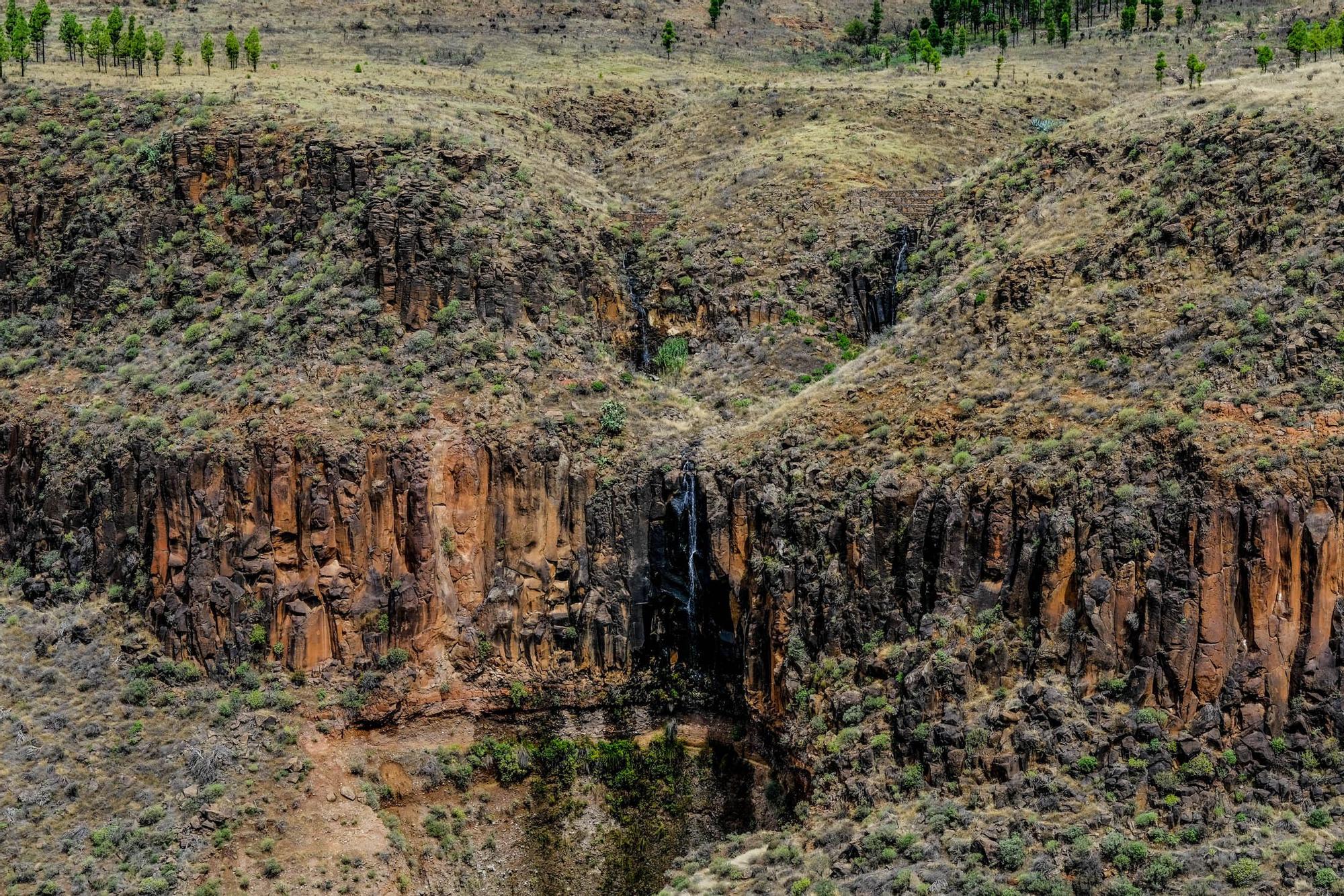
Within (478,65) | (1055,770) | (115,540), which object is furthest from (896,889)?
(478,65)

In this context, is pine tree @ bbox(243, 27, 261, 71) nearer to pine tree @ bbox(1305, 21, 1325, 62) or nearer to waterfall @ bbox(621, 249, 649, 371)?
waterfall @ bbox(621, 249, 649, 371)

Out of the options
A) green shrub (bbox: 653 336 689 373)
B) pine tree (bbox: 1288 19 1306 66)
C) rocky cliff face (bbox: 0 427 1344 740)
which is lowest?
rocky cliff face (bbox: 0 427 1344 740)

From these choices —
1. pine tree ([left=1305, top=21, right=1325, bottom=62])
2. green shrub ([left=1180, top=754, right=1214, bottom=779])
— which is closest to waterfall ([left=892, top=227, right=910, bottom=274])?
pine tree ([left=1305, top=21, right=1325, bottom=62])

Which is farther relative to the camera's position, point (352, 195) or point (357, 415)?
point (352, 195)

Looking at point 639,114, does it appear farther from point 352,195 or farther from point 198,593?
point 198,593

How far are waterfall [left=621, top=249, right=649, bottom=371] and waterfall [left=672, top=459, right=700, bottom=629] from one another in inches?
448

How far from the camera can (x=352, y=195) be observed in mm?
82438

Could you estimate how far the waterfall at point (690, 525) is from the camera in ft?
242

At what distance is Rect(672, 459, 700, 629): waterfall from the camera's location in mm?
73625

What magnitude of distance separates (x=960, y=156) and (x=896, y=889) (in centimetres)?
5015

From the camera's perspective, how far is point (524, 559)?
240 feet

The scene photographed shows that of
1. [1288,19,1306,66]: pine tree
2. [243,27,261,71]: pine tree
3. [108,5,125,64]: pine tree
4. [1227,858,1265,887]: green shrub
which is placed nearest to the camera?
[1227,858,1265,887]: green shrub

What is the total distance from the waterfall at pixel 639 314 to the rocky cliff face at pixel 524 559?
11.5 metres

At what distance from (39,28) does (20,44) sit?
688cm
